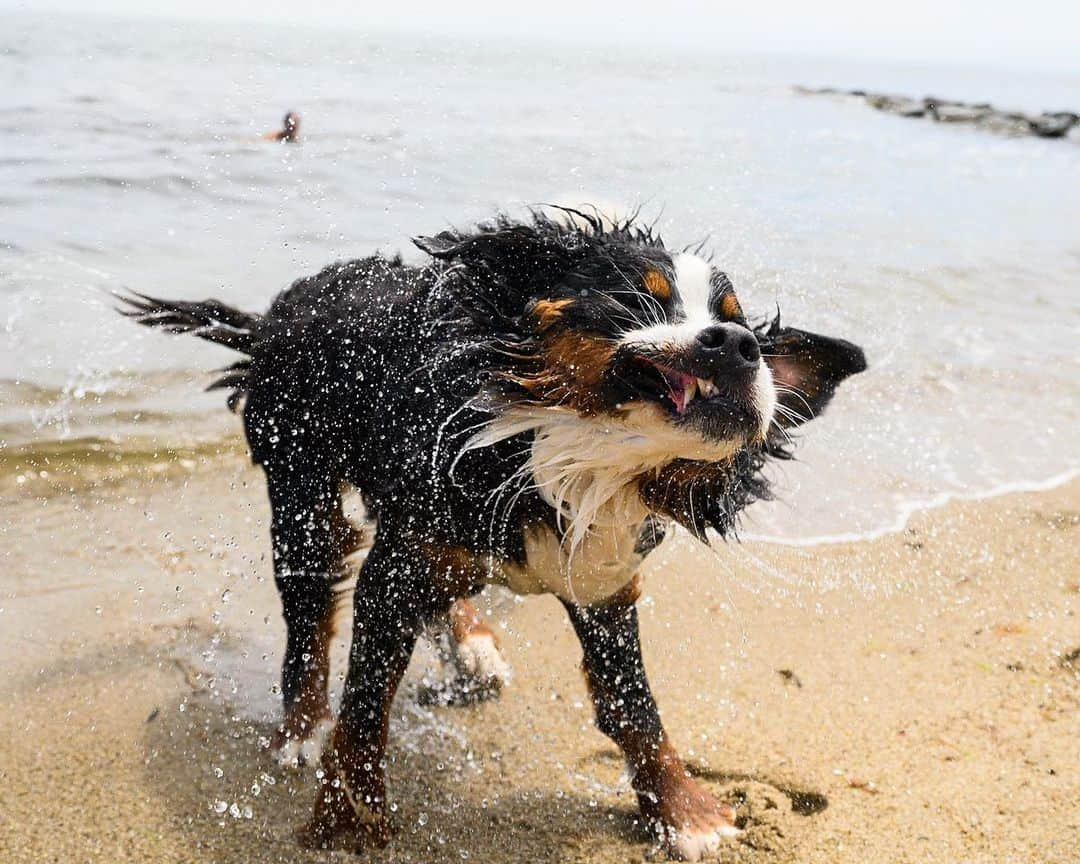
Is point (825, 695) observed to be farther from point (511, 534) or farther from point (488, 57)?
point (488, 57)

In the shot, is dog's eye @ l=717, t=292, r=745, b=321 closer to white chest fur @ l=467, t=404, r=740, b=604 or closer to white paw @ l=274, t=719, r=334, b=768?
white chest fur @ l=467, t=404, r=740, b=604

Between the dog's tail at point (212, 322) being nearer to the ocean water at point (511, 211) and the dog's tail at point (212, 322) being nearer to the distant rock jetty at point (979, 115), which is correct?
the ocean water at point (511, 211)

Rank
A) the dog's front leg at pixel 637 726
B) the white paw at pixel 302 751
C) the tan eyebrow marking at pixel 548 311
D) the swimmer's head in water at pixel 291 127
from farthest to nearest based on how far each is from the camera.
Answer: the swimmer's head in water at pixel 291 127, the white paw at pixel 302 751, the dog's front leg at pixel 637 726, the tan eyebrow marking at pixel 548 311

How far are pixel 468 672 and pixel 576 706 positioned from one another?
1.37ft

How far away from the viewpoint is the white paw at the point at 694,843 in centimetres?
321

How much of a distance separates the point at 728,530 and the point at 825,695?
126cm

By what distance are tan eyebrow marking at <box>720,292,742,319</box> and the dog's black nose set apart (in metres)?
0.29

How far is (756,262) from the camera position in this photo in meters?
8.59

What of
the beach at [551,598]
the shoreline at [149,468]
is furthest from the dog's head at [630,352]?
the shoreline at [149,468]

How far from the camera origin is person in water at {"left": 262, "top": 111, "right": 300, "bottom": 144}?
12.7 meters

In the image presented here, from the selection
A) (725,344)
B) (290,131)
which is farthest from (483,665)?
(290,131)

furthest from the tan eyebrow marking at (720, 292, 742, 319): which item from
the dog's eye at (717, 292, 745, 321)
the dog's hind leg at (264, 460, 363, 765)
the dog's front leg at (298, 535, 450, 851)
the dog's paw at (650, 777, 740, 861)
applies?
the dog's hind leg at (264, 460, 363, 765)

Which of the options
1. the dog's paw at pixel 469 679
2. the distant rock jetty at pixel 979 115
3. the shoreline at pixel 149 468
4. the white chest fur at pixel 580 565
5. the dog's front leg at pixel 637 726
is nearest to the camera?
the white chest fur at pixel 580 565

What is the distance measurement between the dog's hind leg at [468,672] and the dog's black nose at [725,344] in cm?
177
